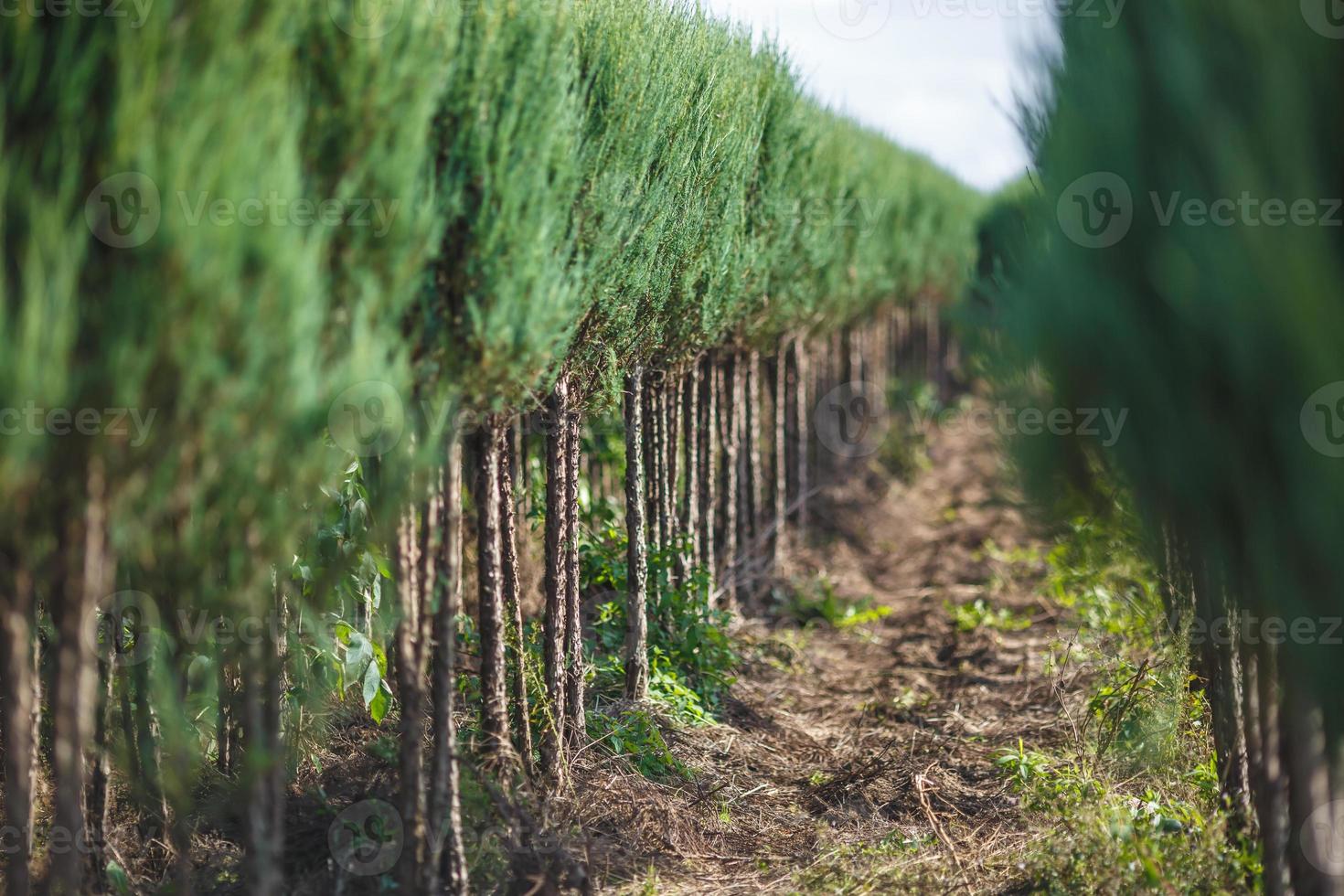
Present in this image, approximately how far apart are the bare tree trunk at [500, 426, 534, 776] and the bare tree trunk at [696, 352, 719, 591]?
9.25 ft

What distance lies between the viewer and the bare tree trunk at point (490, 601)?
4.10 meters

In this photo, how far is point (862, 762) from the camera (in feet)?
18.4

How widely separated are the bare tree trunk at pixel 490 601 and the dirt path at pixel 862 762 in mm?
698

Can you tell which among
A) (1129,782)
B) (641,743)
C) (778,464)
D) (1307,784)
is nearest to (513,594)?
(641,743)

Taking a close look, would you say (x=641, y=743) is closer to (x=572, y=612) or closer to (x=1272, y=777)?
(x=572, y=612)

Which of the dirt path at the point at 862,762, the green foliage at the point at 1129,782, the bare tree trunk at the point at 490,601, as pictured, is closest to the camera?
the green foliage at the point at 1129,782

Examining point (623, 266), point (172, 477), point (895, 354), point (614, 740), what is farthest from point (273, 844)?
point (895, 354)

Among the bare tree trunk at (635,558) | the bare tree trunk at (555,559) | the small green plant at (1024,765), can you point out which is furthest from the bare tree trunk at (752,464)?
the bare tree trunk at (555,559)

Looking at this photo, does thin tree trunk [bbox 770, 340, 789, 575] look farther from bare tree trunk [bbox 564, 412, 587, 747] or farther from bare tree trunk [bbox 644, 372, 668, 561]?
bare tree trunk [bbox 564, 412, 587, 747]

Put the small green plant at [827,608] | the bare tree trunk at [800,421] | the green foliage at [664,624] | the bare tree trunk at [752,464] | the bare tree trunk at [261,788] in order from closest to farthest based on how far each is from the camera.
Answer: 1. the bare tree trunk at [261,788]
2. the green foliage at [664,624]
3. the small green plant at [827,608]
4. the bare tree trunk at [752,464]
5. the bare tree trunk at [800,421]

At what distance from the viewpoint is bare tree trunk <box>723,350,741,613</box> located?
323 inches

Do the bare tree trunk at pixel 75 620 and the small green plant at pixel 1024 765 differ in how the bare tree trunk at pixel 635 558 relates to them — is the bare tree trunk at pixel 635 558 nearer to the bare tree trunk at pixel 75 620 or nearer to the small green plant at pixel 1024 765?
the small green plant at pixel 1024 765

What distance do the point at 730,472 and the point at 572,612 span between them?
11.0 ft

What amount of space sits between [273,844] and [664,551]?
3562 mm
